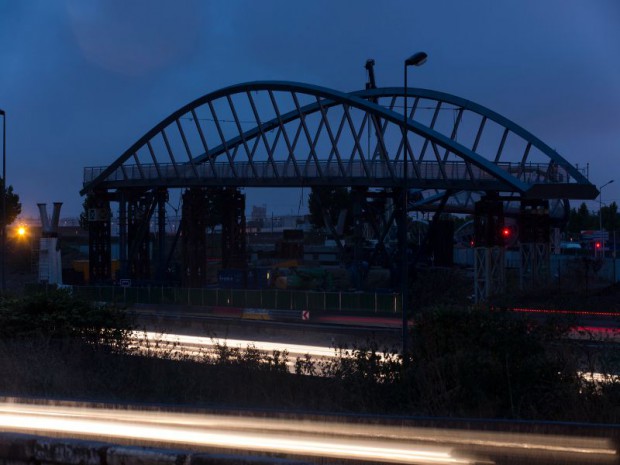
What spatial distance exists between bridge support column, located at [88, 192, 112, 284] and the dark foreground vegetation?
5438 centimetres

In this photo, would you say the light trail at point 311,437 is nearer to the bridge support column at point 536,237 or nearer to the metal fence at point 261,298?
the metal fence at point 261,298

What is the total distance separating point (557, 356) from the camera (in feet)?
42.7

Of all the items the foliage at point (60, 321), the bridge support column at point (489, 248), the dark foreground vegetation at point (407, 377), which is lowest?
the dark foreground vegetation at point (407, 377)

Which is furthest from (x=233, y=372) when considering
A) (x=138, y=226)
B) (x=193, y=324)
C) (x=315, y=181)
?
(x=138, y=226)

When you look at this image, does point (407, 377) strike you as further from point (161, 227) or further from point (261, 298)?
point (161, 227)

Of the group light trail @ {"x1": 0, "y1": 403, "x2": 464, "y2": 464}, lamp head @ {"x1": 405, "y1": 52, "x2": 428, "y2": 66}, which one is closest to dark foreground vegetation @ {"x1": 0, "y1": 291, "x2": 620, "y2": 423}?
light trail @ {"x1": 0, "y1": 403, "x2": 464, "y2": 464}

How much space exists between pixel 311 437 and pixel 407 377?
5247mm

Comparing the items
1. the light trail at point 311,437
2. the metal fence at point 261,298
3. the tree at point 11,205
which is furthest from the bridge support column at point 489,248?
the tree at point 11,205

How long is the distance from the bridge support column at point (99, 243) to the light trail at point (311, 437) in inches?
2424

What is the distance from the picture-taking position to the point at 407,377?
12.9 metres

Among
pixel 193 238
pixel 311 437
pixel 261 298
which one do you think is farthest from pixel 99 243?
pixel 311 437

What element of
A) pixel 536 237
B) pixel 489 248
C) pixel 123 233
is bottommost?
pixel 489 248

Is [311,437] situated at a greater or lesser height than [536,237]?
lesser

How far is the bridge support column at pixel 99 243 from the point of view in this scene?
69250 millimetres
